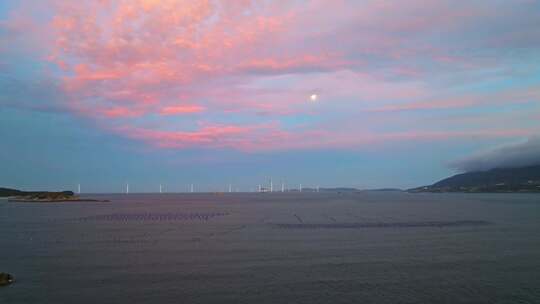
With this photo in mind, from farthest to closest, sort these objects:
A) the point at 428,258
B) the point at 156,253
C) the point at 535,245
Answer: the point at 535,245, the point at 156,253, the point at 428,258

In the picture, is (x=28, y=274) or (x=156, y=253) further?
(x=156, y=253)

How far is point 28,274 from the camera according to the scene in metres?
35.8

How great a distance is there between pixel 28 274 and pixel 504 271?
38611mm

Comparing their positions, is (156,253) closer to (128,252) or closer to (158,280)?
(128,252)

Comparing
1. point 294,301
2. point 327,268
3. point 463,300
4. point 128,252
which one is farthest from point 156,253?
point 463,300

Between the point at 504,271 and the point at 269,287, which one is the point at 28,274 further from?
the point at 504,271

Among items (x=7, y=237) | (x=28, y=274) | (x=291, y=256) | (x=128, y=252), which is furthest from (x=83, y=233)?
(x=291, y=256)

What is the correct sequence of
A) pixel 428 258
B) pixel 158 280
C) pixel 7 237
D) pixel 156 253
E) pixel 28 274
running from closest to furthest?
pixel 158 280
pixel 28 274
pixel 428 258
pixel 156 253
pixel 7 237

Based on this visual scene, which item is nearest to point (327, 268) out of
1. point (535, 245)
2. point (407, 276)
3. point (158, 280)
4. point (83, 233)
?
point (407, 276)

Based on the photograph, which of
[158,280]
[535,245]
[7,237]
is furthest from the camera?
[7,237]

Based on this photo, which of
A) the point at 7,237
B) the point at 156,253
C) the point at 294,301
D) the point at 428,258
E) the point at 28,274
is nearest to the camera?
the point at 294,301

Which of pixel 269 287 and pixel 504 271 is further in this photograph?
pixel 504 271

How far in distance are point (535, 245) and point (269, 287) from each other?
36.3 meters

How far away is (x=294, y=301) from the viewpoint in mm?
27531
